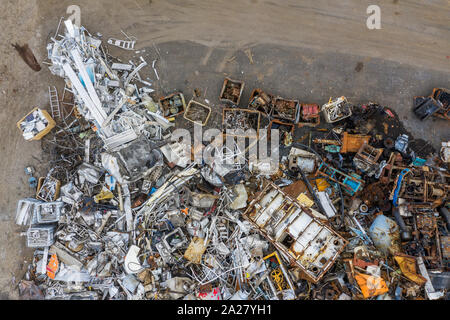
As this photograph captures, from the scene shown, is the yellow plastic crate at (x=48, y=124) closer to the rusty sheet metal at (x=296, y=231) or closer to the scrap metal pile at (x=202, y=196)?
the scrap metal pile at (x=202, y=196)

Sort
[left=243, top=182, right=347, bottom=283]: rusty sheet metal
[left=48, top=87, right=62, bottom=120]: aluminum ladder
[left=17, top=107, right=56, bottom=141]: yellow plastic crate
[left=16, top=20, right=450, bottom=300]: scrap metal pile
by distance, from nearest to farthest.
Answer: [left=243, top=182, right=347, bottom=283]: rusty sheet metal → [left=16, top=20, right=450, bottom=300]: scrap metal pile → [left=17, top=107, right=56, bottom=141]: yellow plastic crate → [left=48, top=87, right=62, bottom=120]: aluminum ladder

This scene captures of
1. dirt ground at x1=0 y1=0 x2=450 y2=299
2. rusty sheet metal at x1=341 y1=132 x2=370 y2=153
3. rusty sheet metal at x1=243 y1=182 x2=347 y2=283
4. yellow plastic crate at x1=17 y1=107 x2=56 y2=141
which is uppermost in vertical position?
dirt ground at x1=0 y1=0 x2=450 y2=299

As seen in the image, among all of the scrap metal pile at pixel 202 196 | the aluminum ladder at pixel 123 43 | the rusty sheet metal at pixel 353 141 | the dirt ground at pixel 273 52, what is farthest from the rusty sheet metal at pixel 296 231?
the aluminum ladder at pixel 123 43

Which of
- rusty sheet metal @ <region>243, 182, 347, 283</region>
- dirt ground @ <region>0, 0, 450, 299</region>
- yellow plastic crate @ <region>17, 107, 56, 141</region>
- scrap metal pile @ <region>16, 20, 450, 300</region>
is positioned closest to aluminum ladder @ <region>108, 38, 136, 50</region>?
scrap metal pile @ <region>16, 20, 450, 300</region>

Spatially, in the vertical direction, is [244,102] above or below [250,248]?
above

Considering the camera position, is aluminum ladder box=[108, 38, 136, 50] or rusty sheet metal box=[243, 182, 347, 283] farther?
aluminum ladder box=[108, 38, 136, 50]

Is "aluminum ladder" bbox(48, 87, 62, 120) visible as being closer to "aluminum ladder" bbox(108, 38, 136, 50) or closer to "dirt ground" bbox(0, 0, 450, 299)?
"dirt ground" bbox(0, 0, 450, 299)
